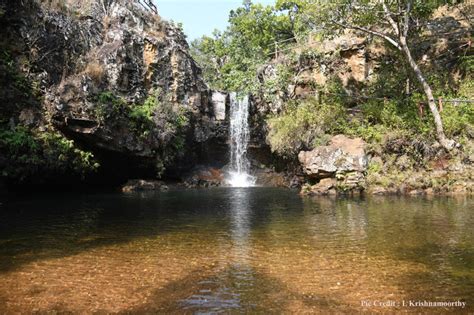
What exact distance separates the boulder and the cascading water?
9.46 m

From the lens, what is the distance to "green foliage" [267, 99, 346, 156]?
928 inches

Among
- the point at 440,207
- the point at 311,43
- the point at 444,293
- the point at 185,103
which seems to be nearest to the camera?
the point at 444,293

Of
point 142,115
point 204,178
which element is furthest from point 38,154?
point 204,178

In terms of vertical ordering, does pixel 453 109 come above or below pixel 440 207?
above

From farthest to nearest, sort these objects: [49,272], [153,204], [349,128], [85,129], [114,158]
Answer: [114,158] → [349,128] → [85,129] → [153,204] → [49,272]

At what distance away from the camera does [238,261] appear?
775 cm

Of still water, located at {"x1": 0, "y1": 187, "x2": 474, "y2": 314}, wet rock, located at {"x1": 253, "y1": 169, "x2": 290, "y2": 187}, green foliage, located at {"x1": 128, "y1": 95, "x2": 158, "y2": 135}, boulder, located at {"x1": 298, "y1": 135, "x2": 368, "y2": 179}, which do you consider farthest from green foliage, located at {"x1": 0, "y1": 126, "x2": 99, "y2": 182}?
wet rock, located at {"x1": 253, "y1": 169, "x2": 290, "y2": 187}

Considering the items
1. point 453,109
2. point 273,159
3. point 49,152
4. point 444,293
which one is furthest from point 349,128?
point 444,293

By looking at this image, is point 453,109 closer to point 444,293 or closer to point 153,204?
point 153,204

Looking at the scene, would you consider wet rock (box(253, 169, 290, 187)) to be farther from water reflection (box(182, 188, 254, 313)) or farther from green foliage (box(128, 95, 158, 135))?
water reflection (box(182, 188, 254, 313))

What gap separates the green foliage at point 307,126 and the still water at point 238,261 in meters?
10.1

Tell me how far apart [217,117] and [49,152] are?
13.6 meters

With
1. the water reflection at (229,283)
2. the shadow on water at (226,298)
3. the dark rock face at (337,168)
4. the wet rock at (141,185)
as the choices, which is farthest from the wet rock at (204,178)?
the shadow on water at (226,298)

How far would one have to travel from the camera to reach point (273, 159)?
30922mm
